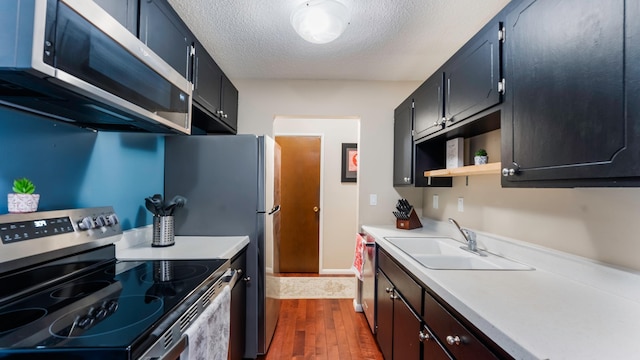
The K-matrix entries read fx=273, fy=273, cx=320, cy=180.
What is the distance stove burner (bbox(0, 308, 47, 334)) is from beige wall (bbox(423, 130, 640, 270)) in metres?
1.91

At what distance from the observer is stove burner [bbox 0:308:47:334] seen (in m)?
0.70

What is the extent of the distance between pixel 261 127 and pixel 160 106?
1.66 metres

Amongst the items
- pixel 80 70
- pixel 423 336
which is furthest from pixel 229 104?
pixel 423 336

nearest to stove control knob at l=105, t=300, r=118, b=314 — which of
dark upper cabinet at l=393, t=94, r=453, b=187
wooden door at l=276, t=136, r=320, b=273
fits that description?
dark upper cabinet at l=393, t=94, r=453, b=187

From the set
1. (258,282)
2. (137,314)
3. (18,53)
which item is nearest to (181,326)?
(137,314)

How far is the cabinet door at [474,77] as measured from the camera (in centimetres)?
126

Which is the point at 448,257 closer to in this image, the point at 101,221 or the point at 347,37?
the point at 347,37

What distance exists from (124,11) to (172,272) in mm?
1126

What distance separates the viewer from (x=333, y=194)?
3.85 meters

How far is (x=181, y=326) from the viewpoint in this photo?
0.85 m

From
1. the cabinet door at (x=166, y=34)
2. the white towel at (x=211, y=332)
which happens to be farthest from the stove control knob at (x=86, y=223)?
the cabinet door at (x=166, y=34)

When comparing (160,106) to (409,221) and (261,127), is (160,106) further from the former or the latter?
(409,221)

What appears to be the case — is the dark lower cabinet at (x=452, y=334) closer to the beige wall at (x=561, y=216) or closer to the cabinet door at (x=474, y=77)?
the beige wall at (x=561, y=216)

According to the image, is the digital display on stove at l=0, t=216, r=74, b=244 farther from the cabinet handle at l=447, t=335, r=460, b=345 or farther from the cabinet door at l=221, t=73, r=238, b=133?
the cabinet handle at l=447, t=335, r=460, b=345
